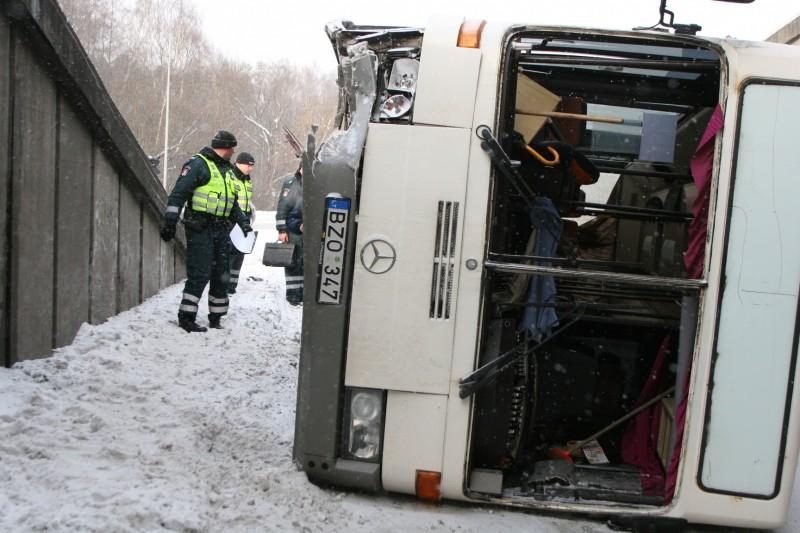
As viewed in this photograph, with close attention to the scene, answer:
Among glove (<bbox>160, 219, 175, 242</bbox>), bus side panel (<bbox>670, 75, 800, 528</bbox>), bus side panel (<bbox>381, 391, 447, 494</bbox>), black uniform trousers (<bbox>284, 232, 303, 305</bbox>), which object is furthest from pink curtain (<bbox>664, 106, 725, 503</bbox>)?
black uniform trousers (<bbox>284, 232, 303, 305</bbox>)

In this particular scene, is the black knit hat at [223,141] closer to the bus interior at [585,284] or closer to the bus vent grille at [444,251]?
the bus interior at [585,284]

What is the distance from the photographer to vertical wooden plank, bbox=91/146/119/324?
5.84 metres

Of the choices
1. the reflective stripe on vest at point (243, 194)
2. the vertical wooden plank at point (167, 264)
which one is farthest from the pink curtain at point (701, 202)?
the vertical wooden plank at point (167, 264)

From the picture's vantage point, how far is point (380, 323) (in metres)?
3.16

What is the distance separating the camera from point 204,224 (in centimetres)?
664

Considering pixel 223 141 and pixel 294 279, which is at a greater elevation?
pixel 223 141

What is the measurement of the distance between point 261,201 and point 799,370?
4854 centimetres

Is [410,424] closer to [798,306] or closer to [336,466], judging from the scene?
[336,466]

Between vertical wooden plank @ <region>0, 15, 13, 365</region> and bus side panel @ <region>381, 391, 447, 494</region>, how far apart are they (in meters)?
2.47

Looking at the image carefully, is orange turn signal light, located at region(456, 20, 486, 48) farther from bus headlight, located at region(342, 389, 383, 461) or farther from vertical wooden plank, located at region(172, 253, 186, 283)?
vertical wooden plank, located at region(172, 253, 186, 283)

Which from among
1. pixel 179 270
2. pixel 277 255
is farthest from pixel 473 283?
pixel 179 270

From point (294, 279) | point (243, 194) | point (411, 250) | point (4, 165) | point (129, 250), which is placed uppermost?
point (4, 165)

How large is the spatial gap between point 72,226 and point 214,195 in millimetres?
1585

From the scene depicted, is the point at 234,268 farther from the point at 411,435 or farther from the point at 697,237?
the point at 697,237
